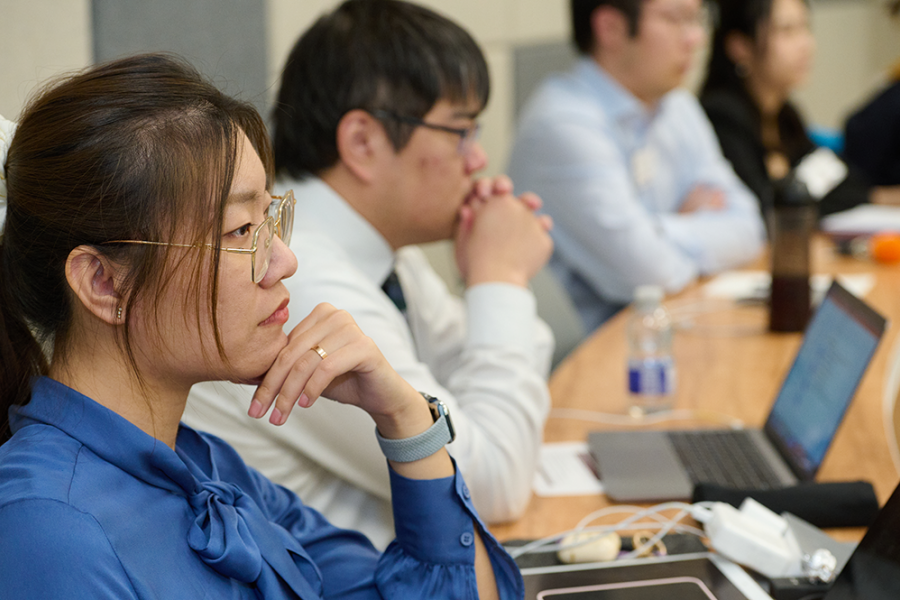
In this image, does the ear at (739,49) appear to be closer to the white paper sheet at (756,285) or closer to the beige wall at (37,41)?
the white paper sheet at (756,285)

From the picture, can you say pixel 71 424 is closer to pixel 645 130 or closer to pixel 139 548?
pixel 139 548

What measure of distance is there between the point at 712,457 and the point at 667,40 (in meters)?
1.67

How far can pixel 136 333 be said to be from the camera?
29.5 inches

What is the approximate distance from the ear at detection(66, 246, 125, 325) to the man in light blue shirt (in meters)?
1.83

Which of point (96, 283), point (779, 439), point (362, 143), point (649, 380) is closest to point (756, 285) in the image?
point (649, 380)

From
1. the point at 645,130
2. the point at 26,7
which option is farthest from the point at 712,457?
the point at 645,130

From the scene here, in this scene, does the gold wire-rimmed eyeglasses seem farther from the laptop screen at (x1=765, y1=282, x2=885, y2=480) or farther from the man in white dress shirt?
the laptop screen at (x1=765, y1=282, x2=885, y2=480)

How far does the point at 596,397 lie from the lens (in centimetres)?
165

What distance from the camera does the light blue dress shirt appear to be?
2.43m

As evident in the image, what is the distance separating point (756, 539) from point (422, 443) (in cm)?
40

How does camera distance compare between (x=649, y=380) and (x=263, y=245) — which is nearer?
(x=263, y=245)

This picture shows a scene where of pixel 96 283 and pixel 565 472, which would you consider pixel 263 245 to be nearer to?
pixel 96 283

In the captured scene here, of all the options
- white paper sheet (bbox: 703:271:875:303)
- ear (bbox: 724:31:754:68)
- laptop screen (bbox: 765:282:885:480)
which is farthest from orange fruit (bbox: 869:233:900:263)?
laptop screen (bbox: 765:282:885:480)

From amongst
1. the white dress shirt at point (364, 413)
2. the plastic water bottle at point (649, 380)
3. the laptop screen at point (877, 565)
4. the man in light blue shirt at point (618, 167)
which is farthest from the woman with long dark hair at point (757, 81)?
the laptop screen at point (877, 565)
